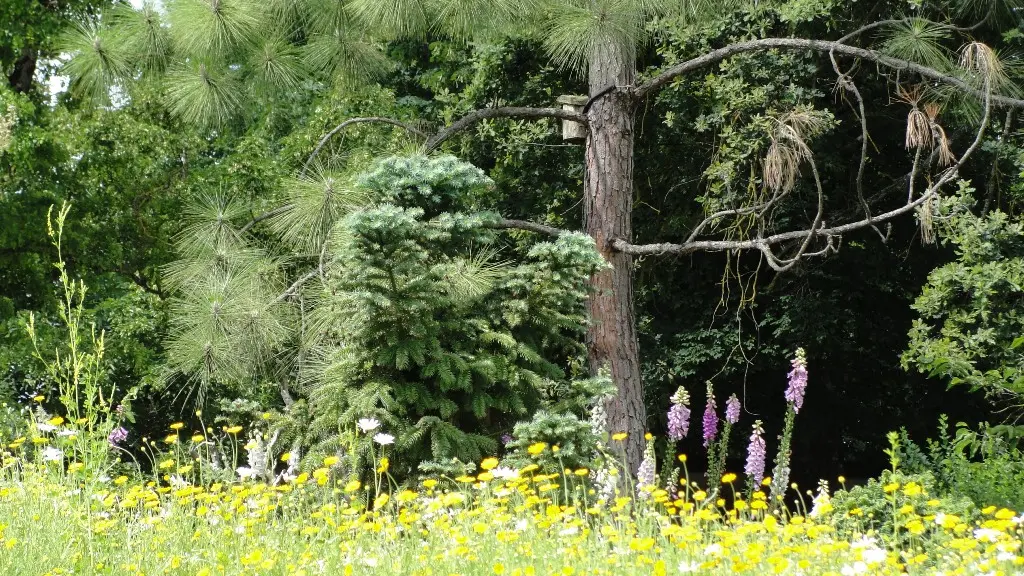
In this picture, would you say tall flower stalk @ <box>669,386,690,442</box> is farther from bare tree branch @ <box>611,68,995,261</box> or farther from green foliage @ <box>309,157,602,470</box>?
bare tree branch @ <box>611,68,995,261</box>

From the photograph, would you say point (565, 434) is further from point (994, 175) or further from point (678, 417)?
point (994, 175)

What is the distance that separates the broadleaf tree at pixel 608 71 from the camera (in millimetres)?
6121

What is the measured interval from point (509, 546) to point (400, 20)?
11.8ft

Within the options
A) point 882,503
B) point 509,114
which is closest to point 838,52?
point 509,114

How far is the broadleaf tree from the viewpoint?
20.1ft

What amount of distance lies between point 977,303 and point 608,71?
2.66 meters

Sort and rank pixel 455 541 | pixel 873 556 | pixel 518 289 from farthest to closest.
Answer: pixel 518 289
pixel 455 541
pixel 873 556

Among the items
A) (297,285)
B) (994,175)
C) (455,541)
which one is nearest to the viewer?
(455,541)

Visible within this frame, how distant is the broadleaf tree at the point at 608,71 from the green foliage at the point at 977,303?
333mm

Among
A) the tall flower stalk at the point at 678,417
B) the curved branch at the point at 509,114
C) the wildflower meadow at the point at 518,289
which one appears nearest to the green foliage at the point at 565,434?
the wildflower meadow at the point at 518,289

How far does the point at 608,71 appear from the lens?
700 cm

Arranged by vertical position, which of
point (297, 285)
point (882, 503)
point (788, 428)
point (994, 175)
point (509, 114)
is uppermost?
point (509, 114)

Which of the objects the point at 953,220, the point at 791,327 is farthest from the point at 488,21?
the point at 791,327

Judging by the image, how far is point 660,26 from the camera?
25.9ft
